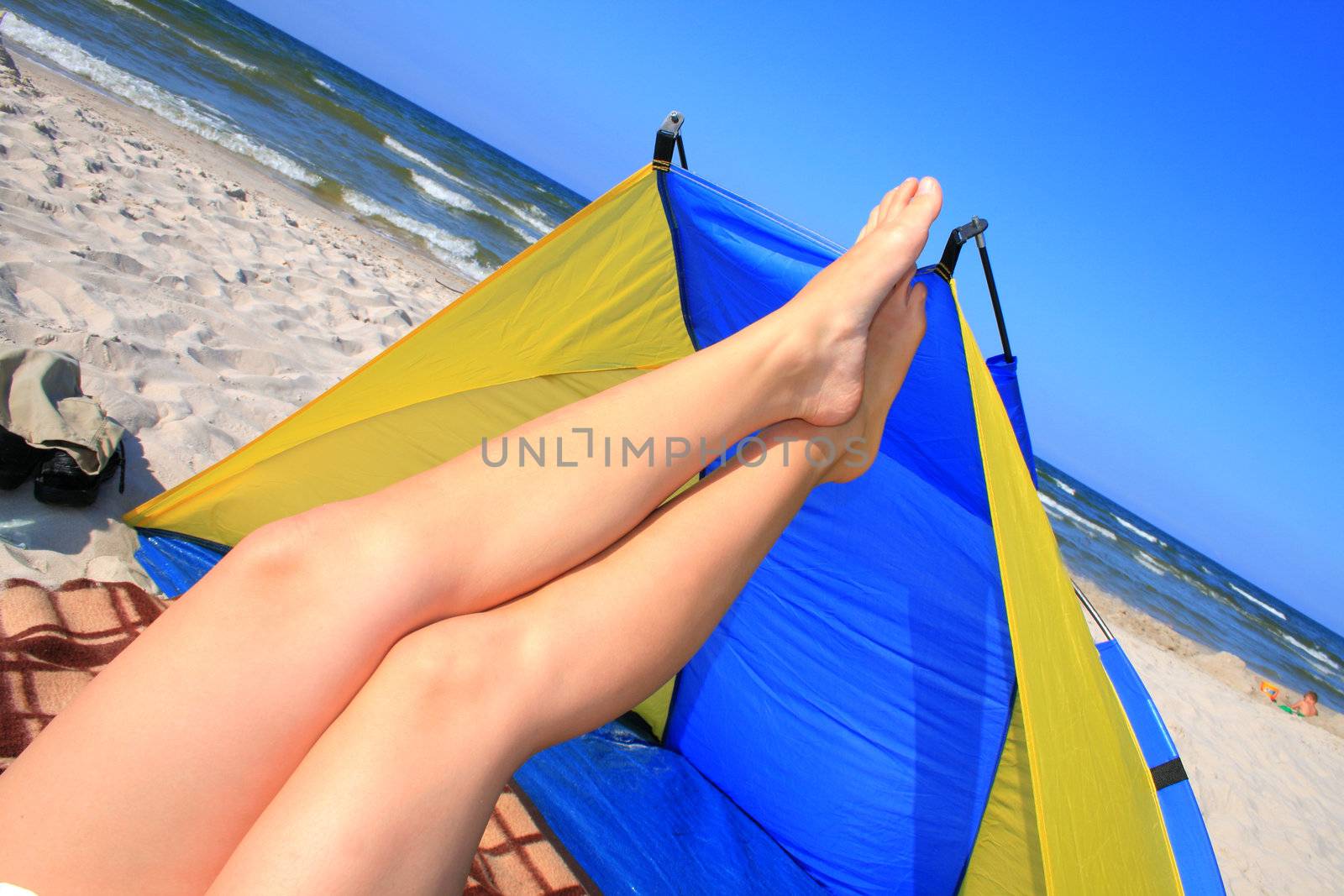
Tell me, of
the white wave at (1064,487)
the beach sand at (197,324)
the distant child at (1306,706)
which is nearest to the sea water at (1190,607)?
the distant child at (1306,706)

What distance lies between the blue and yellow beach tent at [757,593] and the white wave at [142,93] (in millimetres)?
7068

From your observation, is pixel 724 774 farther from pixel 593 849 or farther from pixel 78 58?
pixel 78 58

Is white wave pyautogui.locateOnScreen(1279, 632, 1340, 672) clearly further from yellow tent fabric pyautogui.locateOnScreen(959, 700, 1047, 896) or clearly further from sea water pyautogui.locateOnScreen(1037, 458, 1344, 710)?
yellow tent fabric pyautogui.locateOnScreen(959, 700, 1047, 896)

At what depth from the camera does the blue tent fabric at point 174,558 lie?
1.85 meters

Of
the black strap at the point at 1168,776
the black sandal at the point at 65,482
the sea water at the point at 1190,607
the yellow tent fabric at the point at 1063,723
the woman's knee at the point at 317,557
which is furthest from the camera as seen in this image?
the sea water at the point at 1190,607

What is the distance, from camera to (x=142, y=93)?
774 centimetres

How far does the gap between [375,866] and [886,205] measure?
139 centimetres

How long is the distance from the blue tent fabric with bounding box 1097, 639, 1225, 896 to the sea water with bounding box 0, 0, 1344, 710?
291 inches

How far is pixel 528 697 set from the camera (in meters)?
0.77

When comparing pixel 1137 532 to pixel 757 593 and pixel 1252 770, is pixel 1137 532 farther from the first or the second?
pixel 757 593

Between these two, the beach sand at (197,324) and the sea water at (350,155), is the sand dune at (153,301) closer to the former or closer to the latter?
the beach sand at (197,324)

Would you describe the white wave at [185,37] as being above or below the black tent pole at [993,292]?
below

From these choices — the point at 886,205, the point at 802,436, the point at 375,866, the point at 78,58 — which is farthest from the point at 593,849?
the point at 78,58

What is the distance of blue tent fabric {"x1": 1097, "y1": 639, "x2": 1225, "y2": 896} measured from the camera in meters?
1.32
